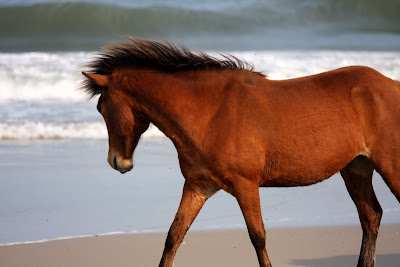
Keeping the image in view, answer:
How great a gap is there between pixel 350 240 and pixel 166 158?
12.7ft

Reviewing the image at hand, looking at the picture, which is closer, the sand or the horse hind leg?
the horse hind leg

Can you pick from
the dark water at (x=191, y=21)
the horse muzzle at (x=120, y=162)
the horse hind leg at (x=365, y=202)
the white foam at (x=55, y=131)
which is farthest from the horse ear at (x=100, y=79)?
the dark water at (x=191, y=21)

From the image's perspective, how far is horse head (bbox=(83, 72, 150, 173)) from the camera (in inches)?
178

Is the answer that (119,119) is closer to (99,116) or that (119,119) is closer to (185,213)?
(185,213)

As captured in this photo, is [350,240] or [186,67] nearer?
[186,67]

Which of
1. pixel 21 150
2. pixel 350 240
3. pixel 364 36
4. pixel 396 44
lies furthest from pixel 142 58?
pixel 364 36

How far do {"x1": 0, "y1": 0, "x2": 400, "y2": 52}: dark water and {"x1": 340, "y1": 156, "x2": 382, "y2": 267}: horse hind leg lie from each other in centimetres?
1949

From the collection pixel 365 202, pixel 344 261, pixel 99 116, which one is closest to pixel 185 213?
pixel 365 202

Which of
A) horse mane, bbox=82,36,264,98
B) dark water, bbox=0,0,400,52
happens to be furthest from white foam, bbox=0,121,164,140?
dark water, bbox=0,0,400,52

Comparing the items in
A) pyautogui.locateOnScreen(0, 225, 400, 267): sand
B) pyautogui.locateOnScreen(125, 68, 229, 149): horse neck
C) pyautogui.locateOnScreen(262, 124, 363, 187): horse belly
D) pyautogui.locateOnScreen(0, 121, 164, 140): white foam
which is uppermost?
pyautogui.locateOnScreen(125, 68, 229, 149): horse neck

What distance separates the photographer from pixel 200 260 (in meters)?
5.48

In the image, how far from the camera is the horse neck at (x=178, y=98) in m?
4.47

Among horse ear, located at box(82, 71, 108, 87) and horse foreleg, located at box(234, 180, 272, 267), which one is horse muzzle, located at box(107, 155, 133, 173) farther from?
horse foreleg, located at box(234, 180, 272, 267)

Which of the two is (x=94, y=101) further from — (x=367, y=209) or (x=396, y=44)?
(x=396, y=44)
